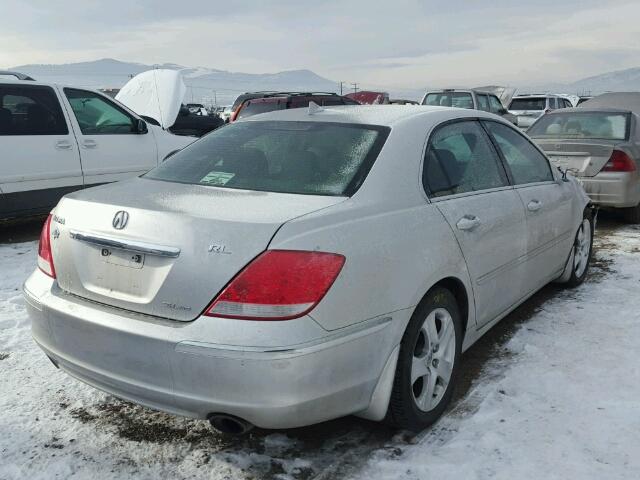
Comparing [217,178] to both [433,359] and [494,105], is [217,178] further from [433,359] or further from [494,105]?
[494,105]

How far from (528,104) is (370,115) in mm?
18415

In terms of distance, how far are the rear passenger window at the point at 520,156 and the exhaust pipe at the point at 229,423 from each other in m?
2.31

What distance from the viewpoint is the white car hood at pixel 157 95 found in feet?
37.8

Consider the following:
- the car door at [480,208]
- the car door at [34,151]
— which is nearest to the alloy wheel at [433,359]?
the car door at [480,208]

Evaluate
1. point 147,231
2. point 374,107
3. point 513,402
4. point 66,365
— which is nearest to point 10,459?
point 66,365

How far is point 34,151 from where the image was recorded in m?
6.25

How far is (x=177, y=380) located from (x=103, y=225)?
0.70 m

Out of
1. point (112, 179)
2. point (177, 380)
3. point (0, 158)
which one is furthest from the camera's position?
point (112, 179)

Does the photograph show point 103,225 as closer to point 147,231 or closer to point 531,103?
point 147,231

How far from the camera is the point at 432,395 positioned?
109 inches

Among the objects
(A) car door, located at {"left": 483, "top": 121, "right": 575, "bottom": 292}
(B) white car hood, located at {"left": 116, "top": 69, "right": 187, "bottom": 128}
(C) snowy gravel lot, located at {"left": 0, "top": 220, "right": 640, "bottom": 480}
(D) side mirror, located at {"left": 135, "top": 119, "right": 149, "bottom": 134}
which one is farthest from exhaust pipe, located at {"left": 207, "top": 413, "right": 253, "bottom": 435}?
(B) white car hood, located at {"left": 116, "top": 69, "right": 187, "bottom": 128}

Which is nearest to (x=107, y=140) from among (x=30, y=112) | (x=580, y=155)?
(x=30, y=112)

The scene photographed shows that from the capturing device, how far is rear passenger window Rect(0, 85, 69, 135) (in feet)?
20.2

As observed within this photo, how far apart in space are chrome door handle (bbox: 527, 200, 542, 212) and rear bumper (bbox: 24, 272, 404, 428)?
66.1 inches
